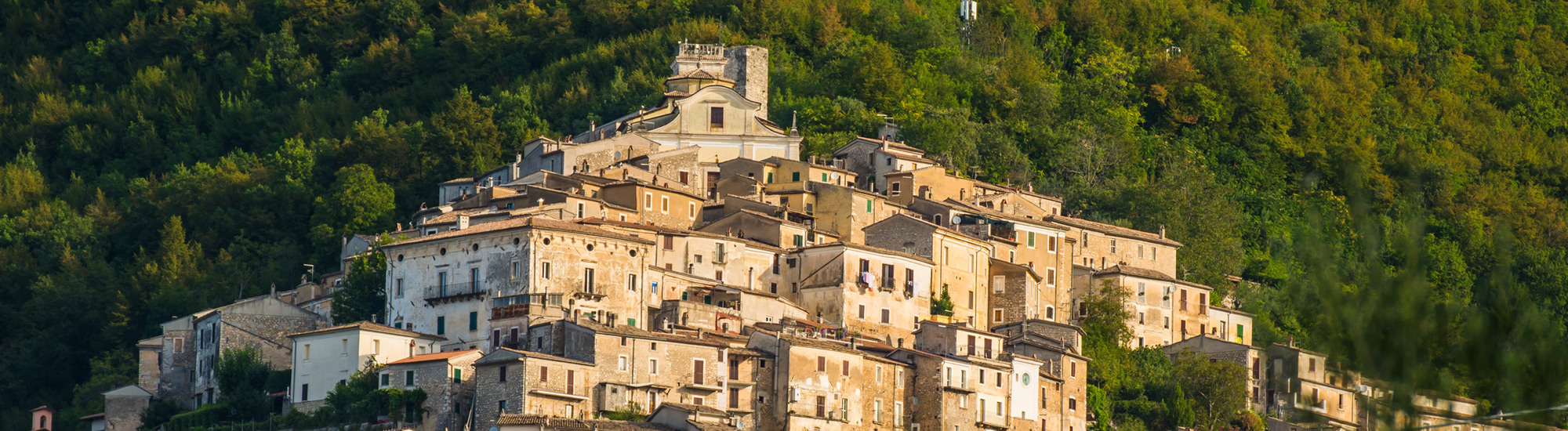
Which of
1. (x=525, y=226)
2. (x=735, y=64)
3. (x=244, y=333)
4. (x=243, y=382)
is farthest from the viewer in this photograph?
(x=735, y=64)

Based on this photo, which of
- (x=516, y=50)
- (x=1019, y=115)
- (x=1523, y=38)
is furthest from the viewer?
(x=1523, y=38)

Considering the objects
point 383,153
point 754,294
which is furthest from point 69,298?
point 754,294

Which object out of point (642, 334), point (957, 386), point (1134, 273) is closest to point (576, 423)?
point (642, 334)

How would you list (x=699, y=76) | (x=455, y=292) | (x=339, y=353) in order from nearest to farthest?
1. (x=339, y=353)
2. (x=455, y=292)
3. (x=699, y=76)

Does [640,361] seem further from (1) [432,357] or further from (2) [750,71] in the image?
(2) [750,71]

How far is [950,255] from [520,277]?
15.2m

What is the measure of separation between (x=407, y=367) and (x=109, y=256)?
3158cm

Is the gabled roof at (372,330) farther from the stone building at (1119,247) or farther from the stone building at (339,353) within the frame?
the stone building at (1119,247)

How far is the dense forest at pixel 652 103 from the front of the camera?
7256 cm

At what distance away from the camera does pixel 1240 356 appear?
207ft

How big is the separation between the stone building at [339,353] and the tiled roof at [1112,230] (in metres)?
24.6

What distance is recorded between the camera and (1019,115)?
88438 millimetres

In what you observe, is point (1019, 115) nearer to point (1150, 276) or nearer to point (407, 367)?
point (1150, 276)

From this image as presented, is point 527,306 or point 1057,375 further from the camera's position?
point 1057,375
